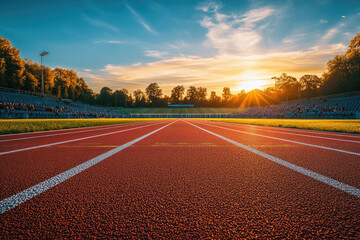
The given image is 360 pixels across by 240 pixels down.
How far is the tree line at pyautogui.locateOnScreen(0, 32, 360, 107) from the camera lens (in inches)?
2071

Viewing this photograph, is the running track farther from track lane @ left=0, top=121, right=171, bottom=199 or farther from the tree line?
the tree line

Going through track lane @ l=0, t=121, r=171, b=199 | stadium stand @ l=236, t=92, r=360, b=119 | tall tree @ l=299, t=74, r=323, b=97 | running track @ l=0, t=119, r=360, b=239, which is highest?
tall tree @ l=299, t=74, r=323, b=97

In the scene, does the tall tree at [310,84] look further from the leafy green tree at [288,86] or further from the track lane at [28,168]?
the track lane at [28,168]

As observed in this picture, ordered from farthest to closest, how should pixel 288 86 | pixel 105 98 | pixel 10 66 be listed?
1. pixel 105 98
2. pixel 288 86
3. pixel 10 66

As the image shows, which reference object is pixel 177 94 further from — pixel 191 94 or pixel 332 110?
pixel 332 110

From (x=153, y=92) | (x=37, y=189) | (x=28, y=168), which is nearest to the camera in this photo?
(x=37, y=189)

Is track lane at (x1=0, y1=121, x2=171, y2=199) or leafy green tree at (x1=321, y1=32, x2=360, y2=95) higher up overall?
leafy green tree at (x1=321, y1=32, x2=360, y2=95)

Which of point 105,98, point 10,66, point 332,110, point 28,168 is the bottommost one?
point 28,168

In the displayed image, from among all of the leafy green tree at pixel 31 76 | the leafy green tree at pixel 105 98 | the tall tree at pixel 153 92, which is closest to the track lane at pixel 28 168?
the leafy green tree at pixel 31 76

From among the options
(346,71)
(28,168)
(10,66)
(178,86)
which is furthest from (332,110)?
(178,86)

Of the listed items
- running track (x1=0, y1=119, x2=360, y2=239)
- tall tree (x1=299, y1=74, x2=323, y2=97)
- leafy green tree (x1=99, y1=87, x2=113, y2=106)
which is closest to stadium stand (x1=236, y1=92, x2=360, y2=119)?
running track (x1=0, y1=119, x2=360, y2=239)

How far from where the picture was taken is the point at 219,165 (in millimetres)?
3162

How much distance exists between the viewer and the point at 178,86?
153250mm

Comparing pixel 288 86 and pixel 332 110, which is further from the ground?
pixel 288 86
